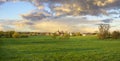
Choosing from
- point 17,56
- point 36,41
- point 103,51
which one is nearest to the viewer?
point 17,56

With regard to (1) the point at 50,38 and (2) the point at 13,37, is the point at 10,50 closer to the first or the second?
(2) the point at 13,37

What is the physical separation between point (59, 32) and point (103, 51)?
1.51 meters

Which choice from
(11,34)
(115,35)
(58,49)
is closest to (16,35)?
(11,34)

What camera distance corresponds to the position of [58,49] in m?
13.2

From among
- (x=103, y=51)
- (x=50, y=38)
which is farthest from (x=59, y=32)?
(x=103, y=51)

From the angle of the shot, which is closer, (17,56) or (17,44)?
(17,56)

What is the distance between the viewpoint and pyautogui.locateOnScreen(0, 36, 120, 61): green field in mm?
12195

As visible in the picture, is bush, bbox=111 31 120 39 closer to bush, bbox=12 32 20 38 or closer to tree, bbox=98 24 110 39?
tree, bbox=98 24 110 39

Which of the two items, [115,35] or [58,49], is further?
[58,49]

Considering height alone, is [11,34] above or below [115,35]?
above

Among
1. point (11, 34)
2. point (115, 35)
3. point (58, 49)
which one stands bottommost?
point (58, 49)

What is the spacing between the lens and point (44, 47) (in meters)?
13.6

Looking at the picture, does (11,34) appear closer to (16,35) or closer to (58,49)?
(16,35)

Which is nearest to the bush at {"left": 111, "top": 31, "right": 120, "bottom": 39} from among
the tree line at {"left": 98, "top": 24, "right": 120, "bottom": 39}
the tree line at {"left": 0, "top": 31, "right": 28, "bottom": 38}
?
the tree line at {"left": 98, "top": 24, "right": 120, "bottom": 39}
